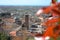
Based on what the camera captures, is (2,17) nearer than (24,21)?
No

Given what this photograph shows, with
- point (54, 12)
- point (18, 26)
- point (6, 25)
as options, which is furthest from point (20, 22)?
point (54, 12)

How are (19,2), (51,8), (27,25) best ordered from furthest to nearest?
(19,2) < (27,25) < (51,8)

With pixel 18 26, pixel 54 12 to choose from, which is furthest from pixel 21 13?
pixel 54 12

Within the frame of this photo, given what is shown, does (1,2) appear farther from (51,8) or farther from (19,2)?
(51,8)

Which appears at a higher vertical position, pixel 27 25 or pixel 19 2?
pixel 19 2

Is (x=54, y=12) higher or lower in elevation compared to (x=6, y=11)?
higher

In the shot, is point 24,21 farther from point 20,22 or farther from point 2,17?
point 2,17

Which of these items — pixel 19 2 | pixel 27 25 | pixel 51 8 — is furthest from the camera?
pixel 19 2

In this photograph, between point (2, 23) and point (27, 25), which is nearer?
point (27, 25)

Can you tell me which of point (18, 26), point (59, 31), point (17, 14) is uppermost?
point (59, 31)
